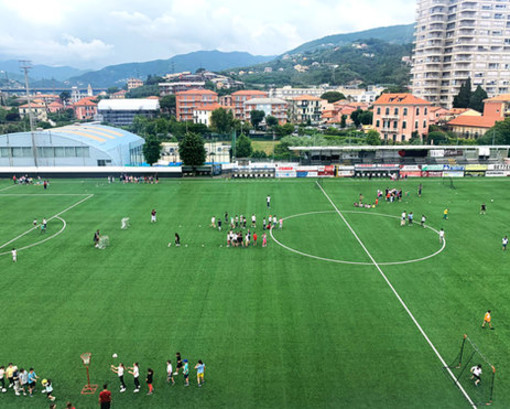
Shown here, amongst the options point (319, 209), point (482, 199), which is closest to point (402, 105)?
point (482, 199)

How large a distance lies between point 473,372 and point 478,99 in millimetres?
116383

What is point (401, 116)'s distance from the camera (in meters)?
94.2

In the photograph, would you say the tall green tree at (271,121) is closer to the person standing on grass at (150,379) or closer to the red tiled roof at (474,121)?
the red tiled roof at (474,121)

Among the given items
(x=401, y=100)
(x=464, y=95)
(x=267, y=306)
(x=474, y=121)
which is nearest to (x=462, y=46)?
(x=464, y=95)

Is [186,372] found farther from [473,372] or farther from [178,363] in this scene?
[473,372]

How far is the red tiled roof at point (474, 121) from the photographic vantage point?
9505cm

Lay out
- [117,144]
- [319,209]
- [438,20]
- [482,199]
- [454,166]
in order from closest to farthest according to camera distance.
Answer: [319,209]
[482,199]
[454,166]
[117,144]
[438,20]

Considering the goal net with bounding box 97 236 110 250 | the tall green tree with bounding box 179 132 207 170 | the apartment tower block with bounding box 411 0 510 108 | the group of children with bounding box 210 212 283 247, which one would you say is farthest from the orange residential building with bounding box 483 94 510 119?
the goal net with bounding box 97 236 110 250

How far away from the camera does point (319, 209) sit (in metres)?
45.5

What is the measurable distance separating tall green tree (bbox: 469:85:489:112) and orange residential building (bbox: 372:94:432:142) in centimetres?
2966

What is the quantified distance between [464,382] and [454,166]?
53.2 m

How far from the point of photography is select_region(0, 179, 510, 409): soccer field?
17344 mm

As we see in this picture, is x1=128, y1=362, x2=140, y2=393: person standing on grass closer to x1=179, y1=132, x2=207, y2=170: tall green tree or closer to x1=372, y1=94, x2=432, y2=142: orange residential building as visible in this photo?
x1=179, y1=132, x2=207, y2=170: tall green tree

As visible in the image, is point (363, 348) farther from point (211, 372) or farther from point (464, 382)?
point (211, 372)
